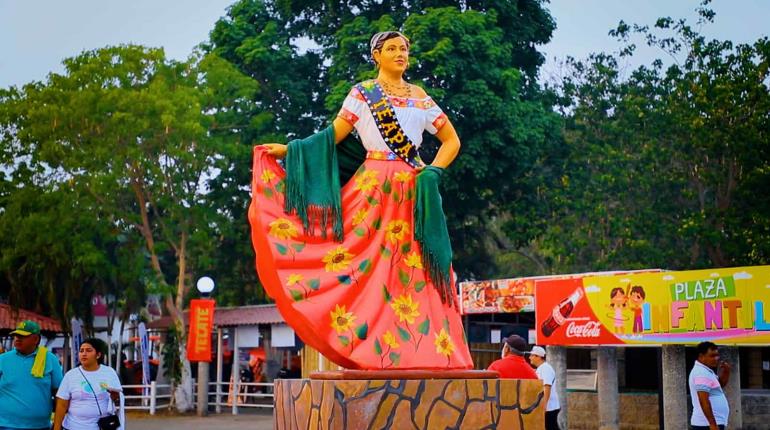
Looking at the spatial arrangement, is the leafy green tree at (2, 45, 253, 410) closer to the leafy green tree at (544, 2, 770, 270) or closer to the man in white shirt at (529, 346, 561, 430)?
the leafy green tree at (544, 2, 770, 270)

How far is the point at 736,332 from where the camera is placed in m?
15.4

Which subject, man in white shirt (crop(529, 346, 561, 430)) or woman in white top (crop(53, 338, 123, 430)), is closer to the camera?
woman in white top (crop(53, 338, 123, 430))

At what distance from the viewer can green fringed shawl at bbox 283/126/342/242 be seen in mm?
8180

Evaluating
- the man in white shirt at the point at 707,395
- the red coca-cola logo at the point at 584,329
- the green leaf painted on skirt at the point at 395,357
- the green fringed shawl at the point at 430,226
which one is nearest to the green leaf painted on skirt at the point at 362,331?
the green leaf painted on skirt at the point at 395,357

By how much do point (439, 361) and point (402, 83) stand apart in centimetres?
214

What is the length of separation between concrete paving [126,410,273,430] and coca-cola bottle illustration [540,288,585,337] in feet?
18.6

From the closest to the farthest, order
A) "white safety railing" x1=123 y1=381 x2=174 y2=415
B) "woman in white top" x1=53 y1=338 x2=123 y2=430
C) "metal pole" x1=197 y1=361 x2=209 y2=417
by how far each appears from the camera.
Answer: "woman in white top" x1=53 y1=338 x2=123 y2=430
"metal pole" x1=197 y1=361 x2=209 y2=417
"white safety railing" x1=123 y1=381 x2=174 y2=415

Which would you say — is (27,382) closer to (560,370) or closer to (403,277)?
(403,277)

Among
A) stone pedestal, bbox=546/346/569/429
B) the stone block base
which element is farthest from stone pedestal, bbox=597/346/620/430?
the stone block base

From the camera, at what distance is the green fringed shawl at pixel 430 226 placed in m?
8.17

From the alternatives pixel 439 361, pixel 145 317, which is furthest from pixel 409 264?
pixel 145 317

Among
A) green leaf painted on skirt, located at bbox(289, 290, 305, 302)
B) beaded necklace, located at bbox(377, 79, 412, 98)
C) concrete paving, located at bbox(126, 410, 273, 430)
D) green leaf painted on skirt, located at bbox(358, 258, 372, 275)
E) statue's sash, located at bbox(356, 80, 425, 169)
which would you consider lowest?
concrete paving, located at bbox(126, 410, 273, 430)

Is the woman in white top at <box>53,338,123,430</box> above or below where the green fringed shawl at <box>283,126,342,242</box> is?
below

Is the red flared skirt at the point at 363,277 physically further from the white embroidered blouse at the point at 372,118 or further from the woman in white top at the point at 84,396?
the woman in white top at the point at 84,396
